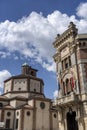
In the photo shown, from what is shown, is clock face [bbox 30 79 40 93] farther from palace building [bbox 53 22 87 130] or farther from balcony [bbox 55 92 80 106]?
balcony [bbox 55 92 80 106]

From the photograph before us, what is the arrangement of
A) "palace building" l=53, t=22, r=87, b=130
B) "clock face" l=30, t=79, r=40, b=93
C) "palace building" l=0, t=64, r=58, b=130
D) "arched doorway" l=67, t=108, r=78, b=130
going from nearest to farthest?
"palace building" l=53, t=22, r=87, b=130 < "arched doorway" l=67, t=108, r=78, b=130 < "palace building" l=0, t=64, r=58, b=130 < "clock face" l=30, t=79, r=40, b=93

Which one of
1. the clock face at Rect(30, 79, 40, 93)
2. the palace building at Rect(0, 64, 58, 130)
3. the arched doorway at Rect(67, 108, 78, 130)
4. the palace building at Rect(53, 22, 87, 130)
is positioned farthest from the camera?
the clock face at Rect(30, 79, 40, 93)

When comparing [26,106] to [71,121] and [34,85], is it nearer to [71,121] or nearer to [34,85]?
[34,85]

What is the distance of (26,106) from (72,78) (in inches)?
1018

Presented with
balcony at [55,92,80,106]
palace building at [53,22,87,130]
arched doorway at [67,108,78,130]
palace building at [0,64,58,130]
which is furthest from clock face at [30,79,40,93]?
arched doorway at [67,108,78,130]

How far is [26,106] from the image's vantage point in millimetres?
50469

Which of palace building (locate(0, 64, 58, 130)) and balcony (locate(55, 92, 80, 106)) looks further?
palace building (locate(0, 64, 58, 130))

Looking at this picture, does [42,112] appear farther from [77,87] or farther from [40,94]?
[77,87]

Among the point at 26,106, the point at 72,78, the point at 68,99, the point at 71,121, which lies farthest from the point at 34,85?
the point at 68,99

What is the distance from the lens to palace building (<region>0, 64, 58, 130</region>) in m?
48.1

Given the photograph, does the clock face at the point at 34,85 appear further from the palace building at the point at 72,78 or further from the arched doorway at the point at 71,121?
the arched doorway at the point at 71,121

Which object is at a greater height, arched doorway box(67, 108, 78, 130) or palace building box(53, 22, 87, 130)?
palace building box(53, 22, 87, 130)

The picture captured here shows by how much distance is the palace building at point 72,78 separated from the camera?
25.1m

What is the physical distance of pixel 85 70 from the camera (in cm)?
2662
